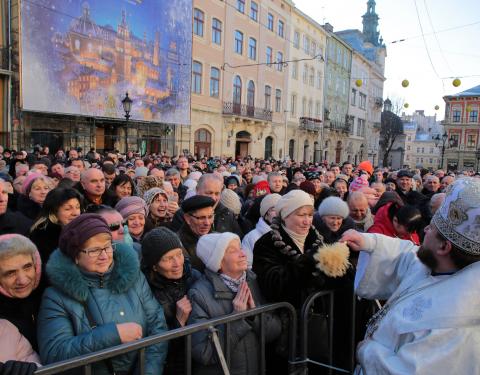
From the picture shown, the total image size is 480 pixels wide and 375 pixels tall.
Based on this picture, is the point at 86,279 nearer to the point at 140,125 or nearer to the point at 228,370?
the point at 228,370

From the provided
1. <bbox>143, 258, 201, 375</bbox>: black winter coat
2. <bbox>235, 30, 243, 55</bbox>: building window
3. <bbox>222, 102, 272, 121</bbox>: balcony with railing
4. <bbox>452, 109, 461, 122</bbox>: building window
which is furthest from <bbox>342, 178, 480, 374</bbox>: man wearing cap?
<bbox>452, 109, 461, 122</bbox>: building window

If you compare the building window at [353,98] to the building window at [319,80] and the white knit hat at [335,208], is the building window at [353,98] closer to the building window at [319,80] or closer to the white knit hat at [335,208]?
the building window at [319,80]

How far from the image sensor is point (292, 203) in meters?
2.67

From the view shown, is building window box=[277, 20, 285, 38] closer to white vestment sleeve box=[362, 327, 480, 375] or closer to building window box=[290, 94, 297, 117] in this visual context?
building window box=[290, 94, 297, 117]

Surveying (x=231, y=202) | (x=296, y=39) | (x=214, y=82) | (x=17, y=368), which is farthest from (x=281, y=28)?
(x=17, y=368)

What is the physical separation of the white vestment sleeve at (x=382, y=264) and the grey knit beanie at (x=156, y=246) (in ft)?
3.91

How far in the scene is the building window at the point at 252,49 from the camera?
26.9m

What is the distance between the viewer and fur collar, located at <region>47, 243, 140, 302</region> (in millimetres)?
1990

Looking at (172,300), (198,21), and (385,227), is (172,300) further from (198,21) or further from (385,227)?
(198,21)

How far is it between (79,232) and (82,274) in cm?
24

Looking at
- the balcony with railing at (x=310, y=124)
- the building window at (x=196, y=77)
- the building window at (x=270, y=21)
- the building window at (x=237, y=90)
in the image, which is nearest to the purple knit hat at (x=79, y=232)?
the building window at (x=196, y=77)

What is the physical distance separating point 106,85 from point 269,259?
50.8ft

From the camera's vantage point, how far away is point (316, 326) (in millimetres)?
2646

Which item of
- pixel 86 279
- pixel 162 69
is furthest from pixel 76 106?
pixel 86 279
